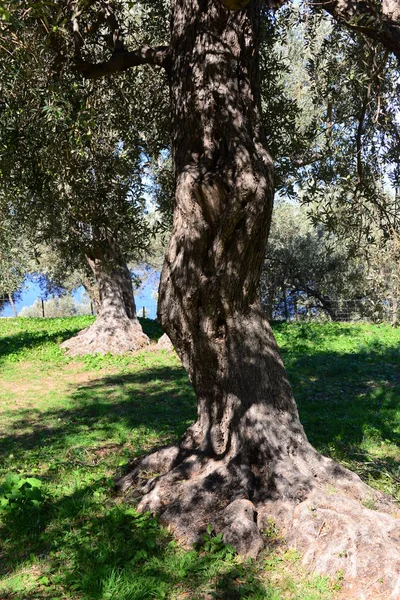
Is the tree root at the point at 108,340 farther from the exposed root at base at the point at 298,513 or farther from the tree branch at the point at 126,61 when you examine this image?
the exposed root at base at the point at 298,513

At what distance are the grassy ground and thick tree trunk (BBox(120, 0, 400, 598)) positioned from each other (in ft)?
1.66

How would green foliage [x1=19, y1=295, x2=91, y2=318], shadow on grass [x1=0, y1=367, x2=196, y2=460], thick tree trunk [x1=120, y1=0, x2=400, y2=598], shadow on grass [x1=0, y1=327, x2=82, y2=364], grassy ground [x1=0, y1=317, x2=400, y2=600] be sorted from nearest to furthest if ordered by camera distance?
grassy ground [x1=0, y1=317, x2=400, y2=600] < thick tree trunk [x1=120, y1=0, x2=400, y2=598] < shadow on grass [x1=0, y1=367, x2=196, y2=460] < shadow on grass [x1=0, y1=327, x2=82, y2=364] < green foliage [x1=19, y1=295, x2=91, y2=318]

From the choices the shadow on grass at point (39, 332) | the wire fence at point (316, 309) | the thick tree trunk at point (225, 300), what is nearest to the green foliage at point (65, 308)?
the wire fence at point (316, 309)

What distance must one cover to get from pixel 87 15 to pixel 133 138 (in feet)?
7.16

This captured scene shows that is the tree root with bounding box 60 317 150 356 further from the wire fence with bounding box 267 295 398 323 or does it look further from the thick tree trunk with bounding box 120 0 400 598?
the wire fence with bounding box 267 295 398 323

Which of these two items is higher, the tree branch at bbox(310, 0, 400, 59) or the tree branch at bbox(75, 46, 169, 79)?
the tree branch at bbox(75, 46, 169, 79)

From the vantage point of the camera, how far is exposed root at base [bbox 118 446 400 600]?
411cm

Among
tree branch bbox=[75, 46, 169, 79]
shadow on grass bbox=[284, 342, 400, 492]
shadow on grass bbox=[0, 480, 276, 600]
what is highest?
tree branch bbox=[75, 46, 169, 79]

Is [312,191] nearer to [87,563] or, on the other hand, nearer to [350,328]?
[87,563]

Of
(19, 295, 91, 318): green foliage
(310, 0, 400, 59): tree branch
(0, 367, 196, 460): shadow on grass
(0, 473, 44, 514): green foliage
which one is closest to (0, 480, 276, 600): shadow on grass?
(0, 473, 44, 514): green foliage

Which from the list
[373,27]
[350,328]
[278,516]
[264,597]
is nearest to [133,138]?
[373,27]

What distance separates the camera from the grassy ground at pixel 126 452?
415cm

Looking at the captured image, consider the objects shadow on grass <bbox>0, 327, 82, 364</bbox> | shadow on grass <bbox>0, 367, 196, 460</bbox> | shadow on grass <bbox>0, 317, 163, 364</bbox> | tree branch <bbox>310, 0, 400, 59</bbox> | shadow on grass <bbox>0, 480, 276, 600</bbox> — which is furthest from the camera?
shadow on grass <bbox>0, 317, 163, 364</bbox>

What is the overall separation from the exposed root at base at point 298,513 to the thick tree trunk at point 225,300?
16mm
